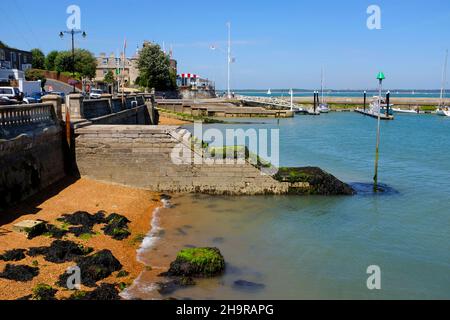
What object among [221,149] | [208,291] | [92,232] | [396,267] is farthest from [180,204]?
[396,267]

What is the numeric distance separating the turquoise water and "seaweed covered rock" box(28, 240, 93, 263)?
2910 millimetres

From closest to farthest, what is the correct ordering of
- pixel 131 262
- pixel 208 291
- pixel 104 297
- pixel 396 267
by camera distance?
1. pixel 104 297
2. pixel 208 291
3. pixel 131 262
4. pixel 396 267

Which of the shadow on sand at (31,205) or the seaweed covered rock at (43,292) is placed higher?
the shadow on sand at (31,205)

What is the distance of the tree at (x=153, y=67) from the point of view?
7925 centimetres

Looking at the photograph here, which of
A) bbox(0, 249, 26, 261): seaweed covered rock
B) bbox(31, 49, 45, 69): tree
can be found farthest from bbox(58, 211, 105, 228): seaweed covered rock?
bbox(31, 49, 45, 69): tree

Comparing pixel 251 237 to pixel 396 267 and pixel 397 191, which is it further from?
pixel 397 191

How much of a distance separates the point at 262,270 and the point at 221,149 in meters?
8.34

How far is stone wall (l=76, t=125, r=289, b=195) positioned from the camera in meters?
19.4

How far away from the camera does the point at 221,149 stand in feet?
65.7

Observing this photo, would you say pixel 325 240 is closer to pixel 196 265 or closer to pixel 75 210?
pixel 196 265

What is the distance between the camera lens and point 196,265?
11836 mm

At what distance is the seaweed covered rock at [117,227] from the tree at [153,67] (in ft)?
219

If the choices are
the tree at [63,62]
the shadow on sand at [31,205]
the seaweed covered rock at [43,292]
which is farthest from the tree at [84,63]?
the seaweed covered rock at [43,292]

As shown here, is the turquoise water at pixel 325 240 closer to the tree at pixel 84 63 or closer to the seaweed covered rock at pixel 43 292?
the seaweed covered rock at pixel 43 292
